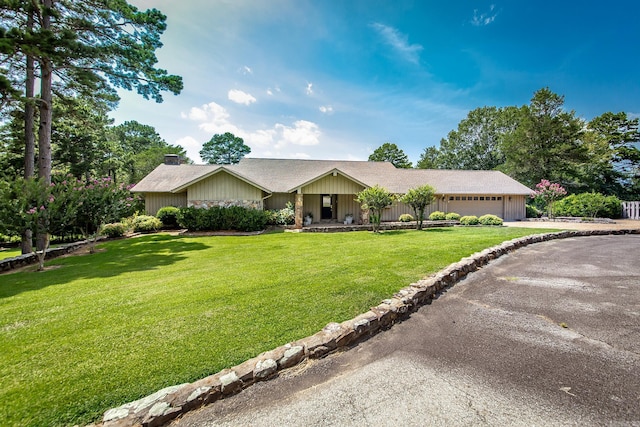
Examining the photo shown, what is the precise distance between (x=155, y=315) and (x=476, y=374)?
4386 millimetres

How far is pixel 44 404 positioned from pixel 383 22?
14.7m

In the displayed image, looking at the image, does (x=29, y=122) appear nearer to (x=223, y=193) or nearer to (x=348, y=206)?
(x=223, y=193)

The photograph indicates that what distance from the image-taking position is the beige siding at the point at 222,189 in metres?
15.6

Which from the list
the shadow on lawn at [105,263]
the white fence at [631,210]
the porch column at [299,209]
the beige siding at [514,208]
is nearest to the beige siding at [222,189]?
the porch column at [299,209]

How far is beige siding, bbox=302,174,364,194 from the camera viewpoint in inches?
660

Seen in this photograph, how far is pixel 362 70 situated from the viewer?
565 inches

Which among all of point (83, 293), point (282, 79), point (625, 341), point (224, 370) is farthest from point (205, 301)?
point (282, 79)

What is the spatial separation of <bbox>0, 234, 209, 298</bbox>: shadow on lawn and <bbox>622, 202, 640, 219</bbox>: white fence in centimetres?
2931

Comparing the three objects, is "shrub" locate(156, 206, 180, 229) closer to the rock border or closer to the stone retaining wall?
the stone retaining wall

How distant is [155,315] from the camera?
13.4 ft

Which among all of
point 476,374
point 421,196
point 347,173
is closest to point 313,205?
point 347,173

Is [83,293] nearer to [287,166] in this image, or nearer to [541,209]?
[287,166]

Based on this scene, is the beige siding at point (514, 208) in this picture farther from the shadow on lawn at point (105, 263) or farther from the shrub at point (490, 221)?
the shadow on lawn at point (105, 263)

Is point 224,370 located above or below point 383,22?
below
